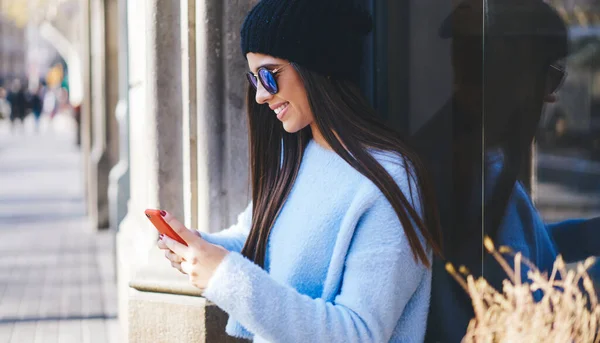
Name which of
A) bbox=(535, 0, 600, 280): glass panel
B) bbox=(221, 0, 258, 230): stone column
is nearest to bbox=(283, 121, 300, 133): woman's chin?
bbox=(535, 0, 600, 280): glass panel

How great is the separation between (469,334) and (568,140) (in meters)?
0.76

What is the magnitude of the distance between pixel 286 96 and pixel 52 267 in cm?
719

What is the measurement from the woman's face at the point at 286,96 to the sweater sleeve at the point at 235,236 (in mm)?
421

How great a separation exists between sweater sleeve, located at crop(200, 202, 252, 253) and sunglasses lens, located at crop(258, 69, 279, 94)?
1.62ft

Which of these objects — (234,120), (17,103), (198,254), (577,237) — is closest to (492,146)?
(577,237)

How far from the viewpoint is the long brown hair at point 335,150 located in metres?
2.21

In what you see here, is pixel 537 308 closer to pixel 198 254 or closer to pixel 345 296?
pixel 345 296

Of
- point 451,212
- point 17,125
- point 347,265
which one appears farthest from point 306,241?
point 17,125

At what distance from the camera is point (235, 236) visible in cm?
270

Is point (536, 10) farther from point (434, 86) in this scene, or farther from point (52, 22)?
point (52, 22)

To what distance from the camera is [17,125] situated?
4225 centimetres

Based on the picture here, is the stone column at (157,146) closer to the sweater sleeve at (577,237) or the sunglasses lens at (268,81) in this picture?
the sweater sleeve at (577,237)

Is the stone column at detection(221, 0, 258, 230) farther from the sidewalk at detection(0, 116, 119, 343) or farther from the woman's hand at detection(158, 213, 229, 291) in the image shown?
the sidewalk at detection(0, 116, 119, 343)

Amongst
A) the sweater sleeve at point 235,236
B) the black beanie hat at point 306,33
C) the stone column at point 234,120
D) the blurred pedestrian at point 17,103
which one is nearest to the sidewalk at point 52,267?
the stone column at point 234,120
